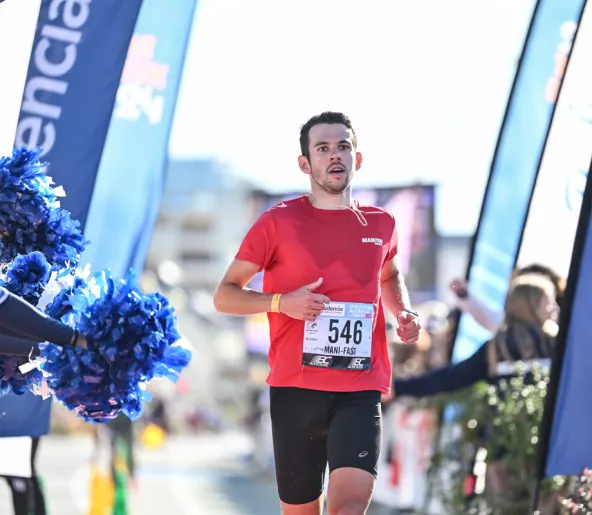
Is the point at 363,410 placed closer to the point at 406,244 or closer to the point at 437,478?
the point at 437,478

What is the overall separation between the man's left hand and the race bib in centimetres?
14

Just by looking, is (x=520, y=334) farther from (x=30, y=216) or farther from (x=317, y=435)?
(x=30, y=216)

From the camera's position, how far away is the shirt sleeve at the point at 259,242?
235 inches

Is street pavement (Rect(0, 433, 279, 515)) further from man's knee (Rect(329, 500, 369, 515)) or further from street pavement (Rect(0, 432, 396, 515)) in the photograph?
man's knee (Rect(329, 500, 369, 515))

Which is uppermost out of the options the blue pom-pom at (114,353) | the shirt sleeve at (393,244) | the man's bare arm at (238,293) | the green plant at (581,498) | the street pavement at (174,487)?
the shirt sleeve at (393,244)

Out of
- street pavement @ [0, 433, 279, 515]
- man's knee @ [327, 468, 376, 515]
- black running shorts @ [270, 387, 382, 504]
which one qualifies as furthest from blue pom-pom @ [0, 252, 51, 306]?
street pavement @ [0, 433, 279, 515]

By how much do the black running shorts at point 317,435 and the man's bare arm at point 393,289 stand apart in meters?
0.47

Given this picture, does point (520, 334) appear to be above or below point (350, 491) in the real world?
above

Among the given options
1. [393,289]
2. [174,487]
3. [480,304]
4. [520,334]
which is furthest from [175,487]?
[393,289]

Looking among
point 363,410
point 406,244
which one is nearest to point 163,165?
point 363,410

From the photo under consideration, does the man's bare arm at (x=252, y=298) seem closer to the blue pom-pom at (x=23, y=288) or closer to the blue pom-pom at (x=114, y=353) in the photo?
the blue pom-pom at (x=114, y=353)

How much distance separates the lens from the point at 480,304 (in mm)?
9766

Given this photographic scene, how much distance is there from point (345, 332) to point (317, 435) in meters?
0.48

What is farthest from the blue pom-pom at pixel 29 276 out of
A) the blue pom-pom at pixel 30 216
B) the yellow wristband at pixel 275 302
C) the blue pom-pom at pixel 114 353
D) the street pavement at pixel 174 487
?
the street pavement at pixel 174 487
